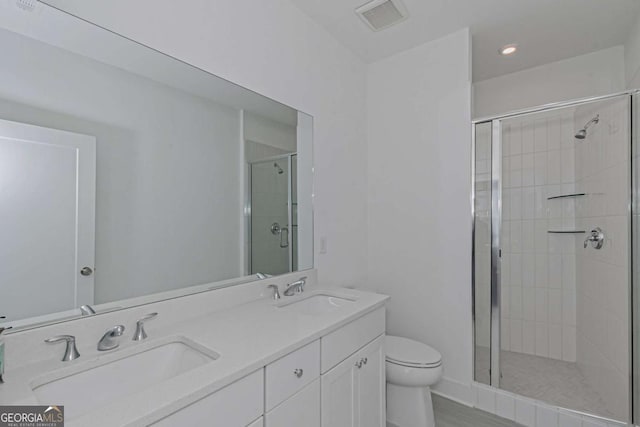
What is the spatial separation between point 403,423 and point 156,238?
66.2 inches

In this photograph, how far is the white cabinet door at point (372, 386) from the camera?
1435 millimetres

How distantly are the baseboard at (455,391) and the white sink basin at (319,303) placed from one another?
3.69 feet

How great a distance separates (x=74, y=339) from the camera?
36.8 inches

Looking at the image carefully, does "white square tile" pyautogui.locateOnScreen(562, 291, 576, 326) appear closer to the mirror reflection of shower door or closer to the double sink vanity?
the double sink vanity

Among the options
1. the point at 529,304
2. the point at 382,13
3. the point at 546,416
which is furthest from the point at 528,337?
the point at 382,13

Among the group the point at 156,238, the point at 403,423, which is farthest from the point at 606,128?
the point at 156,238

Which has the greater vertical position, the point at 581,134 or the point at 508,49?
the point at 508,49

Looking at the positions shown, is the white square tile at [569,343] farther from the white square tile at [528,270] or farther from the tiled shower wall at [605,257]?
Result: the white square tile at [528,270]

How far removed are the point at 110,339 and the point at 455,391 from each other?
83.9 inches

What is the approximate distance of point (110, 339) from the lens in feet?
3.26

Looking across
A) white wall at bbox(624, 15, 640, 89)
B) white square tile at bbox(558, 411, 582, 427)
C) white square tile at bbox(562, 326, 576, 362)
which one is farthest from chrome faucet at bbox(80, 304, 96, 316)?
white wall at bbox(624, 15, 640, 89)

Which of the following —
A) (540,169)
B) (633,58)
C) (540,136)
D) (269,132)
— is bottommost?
(540,169)

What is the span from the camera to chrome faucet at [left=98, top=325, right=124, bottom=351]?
972mm

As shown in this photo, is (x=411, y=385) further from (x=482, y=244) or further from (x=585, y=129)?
(x=585, y=129)
